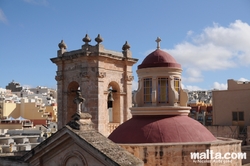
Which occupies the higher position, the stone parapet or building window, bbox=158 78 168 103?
building window, bbox=158 78 168 103

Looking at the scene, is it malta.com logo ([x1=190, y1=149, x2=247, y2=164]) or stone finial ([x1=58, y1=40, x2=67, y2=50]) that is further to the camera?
stone finial ([x1=58, y1=40, x2=67, y2=50])

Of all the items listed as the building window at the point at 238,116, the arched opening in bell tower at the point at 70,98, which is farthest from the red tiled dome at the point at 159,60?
the building window at the point at 238,116

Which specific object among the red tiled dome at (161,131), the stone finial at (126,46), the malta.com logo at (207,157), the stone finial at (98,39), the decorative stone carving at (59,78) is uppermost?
the stone finial at (98,39)

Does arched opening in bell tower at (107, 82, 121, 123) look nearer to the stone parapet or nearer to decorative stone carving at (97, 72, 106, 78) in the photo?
decorative stone carving at (97, 72, 106, 78)

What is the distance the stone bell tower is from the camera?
1511cm

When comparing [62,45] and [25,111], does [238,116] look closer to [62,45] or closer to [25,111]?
[62,45]

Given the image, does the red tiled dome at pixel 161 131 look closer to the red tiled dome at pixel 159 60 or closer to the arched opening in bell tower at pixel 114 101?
the red tiled dome at pixel 159 60

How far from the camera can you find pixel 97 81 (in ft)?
49.6

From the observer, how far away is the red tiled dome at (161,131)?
1172cm

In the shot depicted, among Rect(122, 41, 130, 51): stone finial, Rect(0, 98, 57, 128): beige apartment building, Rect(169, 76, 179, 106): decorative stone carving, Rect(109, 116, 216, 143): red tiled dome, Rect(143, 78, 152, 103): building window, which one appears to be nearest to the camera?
Rect(109, 116, 216, 143): red tiled dome

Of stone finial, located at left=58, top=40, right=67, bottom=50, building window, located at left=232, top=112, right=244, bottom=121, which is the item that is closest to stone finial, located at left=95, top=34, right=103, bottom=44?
stone finial, located at left=58, top=40, right=67, bottom=50

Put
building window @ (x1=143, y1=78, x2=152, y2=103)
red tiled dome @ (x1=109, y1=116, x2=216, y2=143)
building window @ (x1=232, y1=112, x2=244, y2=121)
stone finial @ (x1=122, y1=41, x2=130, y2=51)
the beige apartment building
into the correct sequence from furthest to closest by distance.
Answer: the beige apartment building
building window @ (x1=232, y1=112, x2=244, y2=121)
stone finial @ (x1=122, y1=41, x2=130, y2=51)
building window @ (x1=143, y1=78, x2=152, y2=103)
red tiled dome @ (x1=109, y1=116, x2=216, y2=143)

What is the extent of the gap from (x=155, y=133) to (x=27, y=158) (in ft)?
14.0

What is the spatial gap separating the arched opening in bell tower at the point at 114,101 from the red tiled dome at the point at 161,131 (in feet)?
11.0
